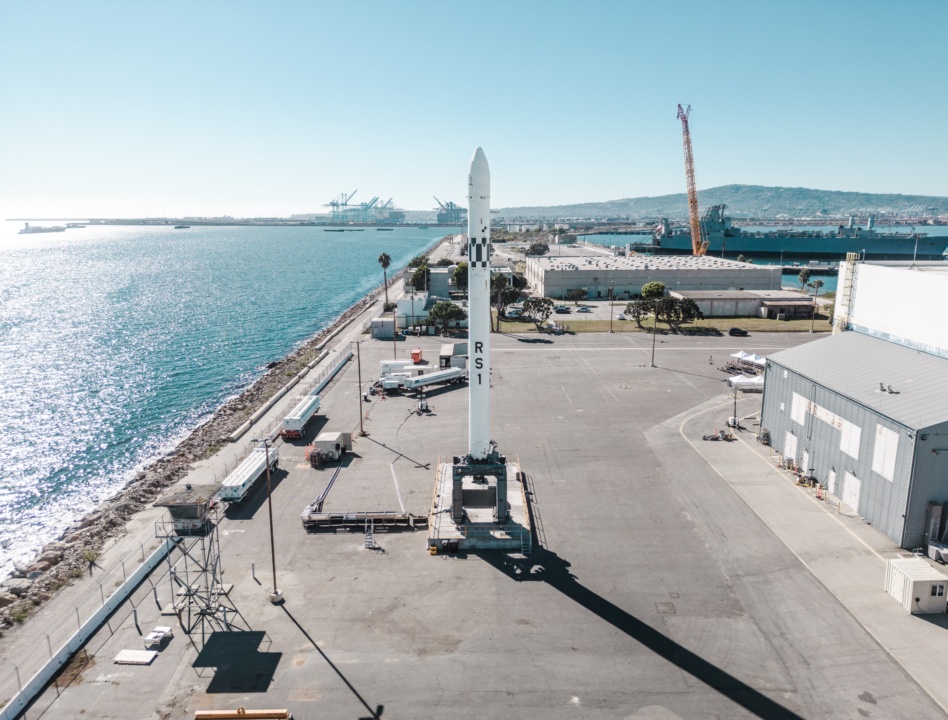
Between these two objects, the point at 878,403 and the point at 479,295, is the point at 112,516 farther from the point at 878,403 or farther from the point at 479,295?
the point at 878,403

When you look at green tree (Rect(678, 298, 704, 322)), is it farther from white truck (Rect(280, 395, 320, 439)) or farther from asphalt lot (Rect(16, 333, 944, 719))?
white truck (Rect(280, 395, 320, 439))

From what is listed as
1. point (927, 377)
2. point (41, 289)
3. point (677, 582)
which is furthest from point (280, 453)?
point (41, 289)

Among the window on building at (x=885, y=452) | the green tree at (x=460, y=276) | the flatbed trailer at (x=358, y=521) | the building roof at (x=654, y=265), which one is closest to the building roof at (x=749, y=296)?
the building roof at (x=654, y=265)

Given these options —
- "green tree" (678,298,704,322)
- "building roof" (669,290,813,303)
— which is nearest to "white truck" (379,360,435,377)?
"green tree" (678,298,704,322)

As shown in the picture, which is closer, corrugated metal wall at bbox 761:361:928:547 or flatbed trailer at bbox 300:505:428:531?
corrugated metal wall at bbox 761:361:928:547

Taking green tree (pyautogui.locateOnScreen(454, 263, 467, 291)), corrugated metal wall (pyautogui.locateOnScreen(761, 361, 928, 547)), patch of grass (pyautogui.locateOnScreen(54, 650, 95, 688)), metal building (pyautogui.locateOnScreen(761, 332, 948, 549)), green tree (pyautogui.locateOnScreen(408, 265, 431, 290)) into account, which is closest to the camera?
patch of grass (pyautogui.locateOnScreen(54, 650, 95, 688))

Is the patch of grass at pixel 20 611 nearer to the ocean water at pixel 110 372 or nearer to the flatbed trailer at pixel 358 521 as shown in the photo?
the ocean water at pixel 110 372
